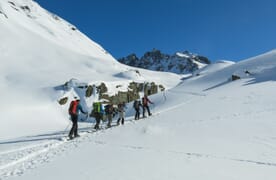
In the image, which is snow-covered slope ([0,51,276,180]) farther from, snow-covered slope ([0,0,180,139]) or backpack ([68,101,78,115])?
snow-covered slope ([0,0,180,139])

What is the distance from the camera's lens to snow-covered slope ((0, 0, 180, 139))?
30922mm

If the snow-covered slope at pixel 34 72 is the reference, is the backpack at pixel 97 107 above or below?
below

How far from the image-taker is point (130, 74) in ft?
199

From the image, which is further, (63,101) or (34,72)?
(34,72)

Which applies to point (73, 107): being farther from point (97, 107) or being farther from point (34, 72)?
point (34, 72)

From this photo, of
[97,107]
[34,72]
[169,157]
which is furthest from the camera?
[34,72]

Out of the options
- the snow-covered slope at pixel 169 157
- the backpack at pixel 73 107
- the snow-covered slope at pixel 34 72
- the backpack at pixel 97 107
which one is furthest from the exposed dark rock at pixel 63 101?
the snow-covered slope at pixel 169 157

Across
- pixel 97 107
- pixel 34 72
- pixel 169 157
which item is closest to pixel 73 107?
pixel 97 107

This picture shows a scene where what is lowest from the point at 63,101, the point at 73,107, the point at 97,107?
the point at 73,107

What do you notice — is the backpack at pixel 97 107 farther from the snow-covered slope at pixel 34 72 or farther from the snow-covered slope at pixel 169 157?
the snow-covered slope at pixel 34 72

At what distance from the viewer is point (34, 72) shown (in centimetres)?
5272

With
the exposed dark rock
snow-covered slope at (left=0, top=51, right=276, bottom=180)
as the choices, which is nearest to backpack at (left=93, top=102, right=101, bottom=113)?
snow-covered slope at (left=0, top=51, right=276, bottom=180)

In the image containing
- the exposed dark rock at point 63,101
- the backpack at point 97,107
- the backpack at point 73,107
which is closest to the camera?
the backpack at point 73,107

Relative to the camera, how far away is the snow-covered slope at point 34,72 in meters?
30.9
